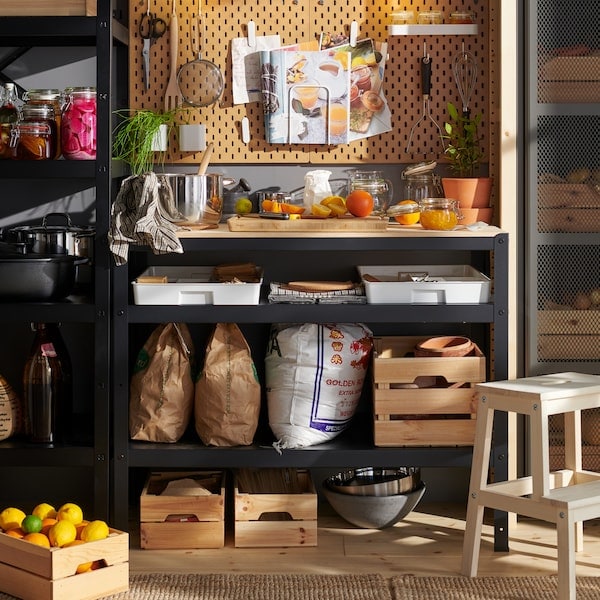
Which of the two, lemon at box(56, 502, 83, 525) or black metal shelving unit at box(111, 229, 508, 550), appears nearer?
lemon at box(56, 502, 83, 525)

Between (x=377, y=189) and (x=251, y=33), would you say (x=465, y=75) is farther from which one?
(x=251, y=33)

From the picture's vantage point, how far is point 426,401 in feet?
10.6

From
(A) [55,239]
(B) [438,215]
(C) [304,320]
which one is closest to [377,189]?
(B) [438,215]

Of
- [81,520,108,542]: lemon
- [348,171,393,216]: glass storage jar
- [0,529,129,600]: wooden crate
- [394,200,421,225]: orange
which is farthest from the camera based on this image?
[348,171,393,216]: glass storage jar

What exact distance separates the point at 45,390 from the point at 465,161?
1.61m

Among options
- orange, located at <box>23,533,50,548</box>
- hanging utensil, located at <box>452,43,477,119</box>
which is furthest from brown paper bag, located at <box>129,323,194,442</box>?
hanging utensil, located at <box>452,43,477,119</box>

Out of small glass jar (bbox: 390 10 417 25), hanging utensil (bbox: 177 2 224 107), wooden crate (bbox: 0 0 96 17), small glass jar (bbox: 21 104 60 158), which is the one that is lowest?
small glass jar (bbox: 21 104 60 158)

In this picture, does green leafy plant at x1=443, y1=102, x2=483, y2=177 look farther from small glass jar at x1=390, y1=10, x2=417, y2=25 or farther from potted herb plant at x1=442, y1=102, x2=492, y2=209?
small glass jar at x1=390, y1=10, x2=417, y2=25

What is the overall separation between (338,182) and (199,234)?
70 centimetres

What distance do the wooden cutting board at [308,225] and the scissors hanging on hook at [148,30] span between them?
0.76 meters

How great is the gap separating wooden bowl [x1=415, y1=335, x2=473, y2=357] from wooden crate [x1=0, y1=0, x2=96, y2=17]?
4.89 ft

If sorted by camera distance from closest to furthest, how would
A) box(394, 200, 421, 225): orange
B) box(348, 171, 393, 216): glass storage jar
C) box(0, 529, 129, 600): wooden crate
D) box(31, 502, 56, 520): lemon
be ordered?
box(0, 529, 129, 600): wooden crate, box(31, 502, 56, 520): lemon, box(394, 200, 421, 225): orange, box(348, 171, 393, 216): glass storage jar

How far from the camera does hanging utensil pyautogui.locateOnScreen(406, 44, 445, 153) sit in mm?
3557

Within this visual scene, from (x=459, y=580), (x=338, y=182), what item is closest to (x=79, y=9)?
(x=338, y=182)
